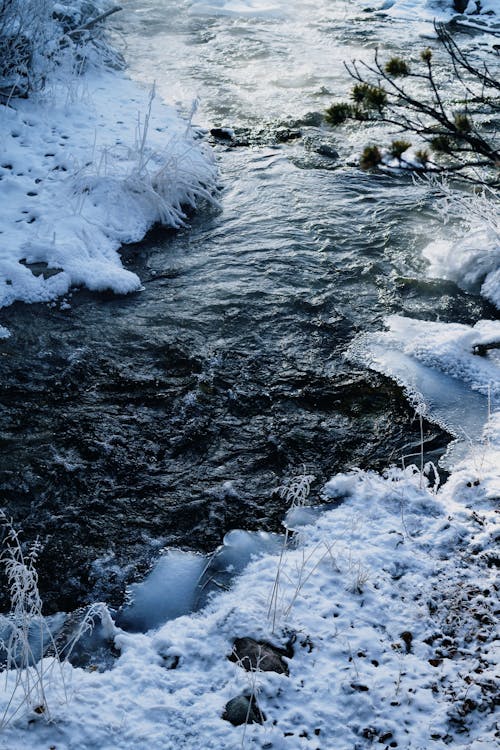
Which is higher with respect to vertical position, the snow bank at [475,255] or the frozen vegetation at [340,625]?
the snow bank at [475,255]

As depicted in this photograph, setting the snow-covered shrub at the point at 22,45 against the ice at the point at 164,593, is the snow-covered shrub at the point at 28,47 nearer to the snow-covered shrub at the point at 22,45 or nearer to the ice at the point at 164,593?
the snow-covered shrub at the point at 22,45

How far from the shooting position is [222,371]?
5.91 m

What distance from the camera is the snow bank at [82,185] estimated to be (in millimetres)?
6887

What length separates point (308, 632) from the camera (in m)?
3.68

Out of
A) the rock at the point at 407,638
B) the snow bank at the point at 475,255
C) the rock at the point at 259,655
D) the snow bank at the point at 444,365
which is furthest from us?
the snow bank at the point at 475,255

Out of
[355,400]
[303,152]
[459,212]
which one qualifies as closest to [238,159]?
[303,152]

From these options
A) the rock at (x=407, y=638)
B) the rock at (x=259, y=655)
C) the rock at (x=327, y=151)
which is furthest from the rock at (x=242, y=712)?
the rock at (x=327, y=151)

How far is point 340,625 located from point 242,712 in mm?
726

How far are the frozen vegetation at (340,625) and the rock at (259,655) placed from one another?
0.01 metres

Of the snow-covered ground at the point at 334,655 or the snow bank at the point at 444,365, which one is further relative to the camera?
the snow bank at the point at 444,365

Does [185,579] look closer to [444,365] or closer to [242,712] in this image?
[242,712]

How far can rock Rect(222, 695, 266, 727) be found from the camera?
3240 millimetres

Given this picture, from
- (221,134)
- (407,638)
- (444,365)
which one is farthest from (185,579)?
(221,134)

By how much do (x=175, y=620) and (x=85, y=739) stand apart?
2.75 feet
